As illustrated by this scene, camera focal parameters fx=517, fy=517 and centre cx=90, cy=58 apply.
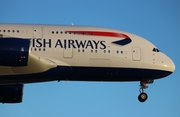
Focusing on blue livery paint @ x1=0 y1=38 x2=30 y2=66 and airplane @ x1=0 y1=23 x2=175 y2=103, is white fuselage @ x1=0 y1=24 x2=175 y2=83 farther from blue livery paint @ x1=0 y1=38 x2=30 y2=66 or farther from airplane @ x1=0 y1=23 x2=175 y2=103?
blue livery paint @ x1=0 y1=38 x2=30 y2=66

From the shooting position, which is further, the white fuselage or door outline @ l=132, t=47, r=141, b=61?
door outline @ l=132, t=47, r=141, b=61

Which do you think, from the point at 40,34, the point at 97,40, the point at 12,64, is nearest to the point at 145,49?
the point at 97,40

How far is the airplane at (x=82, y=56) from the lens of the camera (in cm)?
3606

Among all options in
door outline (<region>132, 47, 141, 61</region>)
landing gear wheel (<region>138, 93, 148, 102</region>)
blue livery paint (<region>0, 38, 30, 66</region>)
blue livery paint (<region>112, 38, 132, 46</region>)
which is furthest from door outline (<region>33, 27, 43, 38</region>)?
landing gear wheel (<region>138, 93, 148, 102</region>)

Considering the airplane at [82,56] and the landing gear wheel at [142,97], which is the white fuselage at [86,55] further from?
the landing gear wheel at [142,97]

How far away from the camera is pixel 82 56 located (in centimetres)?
3703

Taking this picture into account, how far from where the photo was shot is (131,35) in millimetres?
39406

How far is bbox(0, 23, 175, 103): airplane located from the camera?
36062 mm

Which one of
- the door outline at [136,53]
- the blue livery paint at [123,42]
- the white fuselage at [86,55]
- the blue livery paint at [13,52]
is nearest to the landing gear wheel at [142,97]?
the white fuselage at [86,55]

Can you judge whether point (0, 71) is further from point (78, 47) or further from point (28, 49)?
point (78, 47)

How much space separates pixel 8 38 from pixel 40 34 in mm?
3090

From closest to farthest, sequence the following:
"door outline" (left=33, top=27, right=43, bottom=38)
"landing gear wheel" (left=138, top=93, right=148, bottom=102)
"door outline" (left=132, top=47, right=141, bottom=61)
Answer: "door outline" (left=33, top=27, right=43, bottom=38) < "door outline" (left=132, top=47, right=141, bottom=61) < "landing gear wheel" (left=138, top=93, right=148, bottom=102)

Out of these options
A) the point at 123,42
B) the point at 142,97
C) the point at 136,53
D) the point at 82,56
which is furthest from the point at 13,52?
the point at 142,97

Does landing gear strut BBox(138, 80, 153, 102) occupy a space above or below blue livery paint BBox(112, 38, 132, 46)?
below
